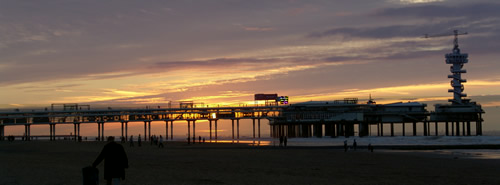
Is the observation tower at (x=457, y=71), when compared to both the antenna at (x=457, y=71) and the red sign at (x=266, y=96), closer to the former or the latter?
the antenna at (x=457, y=71)

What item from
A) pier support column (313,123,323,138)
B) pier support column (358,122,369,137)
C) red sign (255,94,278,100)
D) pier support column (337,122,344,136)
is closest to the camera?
pier support column (313,123,323,138)

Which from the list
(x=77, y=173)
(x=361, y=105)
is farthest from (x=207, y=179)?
(x=361, y=105)

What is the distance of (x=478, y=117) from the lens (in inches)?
4257

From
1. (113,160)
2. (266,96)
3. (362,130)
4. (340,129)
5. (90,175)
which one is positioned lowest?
(340,129)

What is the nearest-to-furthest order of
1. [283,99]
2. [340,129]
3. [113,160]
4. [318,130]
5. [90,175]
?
[90,175]
[113,160]
[318,130]
[340,129]
[283,99]

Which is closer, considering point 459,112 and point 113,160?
point 113,160

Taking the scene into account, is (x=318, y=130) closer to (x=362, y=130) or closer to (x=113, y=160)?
(x=362, y=130)

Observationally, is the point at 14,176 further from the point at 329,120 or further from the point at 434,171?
the point at 329,120

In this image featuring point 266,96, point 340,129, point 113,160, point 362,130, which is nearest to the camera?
point 113,160

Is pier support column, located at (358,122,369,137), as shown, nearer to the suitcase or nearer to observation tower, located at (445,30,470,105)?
observation tower, located at (445,30,470,105)

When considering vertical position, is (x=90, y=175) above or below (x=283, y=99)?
below

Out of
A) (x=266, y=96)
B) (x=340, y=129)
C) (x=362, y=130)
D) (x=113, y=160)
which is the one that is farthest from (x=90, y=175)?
(x=266, y=96)

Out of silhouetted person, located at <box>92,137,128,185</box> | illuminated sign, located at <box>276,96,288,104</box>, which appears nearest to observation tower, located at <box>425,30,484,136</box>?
illuminated sign, located at <box>276,96,288,104</box>

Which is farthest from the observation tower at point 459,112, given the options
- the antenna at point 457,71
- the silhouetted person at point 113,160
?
the silhouetted person at point 113,160
